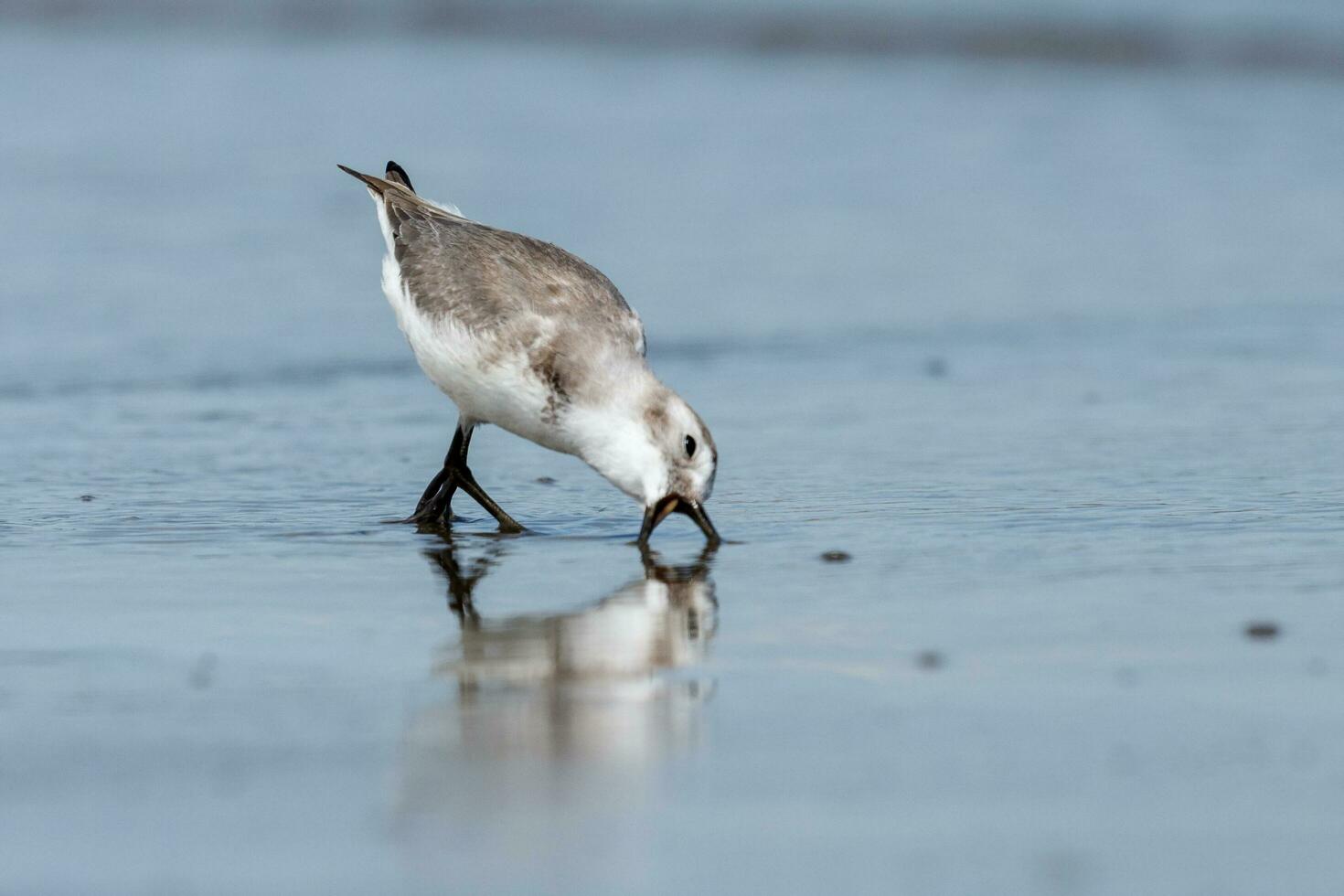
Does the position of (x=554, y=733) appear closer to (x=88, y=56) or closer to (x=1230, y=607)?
(x=1230, y=607)

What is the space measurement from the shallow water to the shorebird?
283 millimetres

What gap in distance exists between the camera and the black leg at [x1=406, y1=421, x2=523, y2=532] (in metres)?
7.10

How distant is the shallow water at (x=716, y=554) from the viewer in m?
3.92

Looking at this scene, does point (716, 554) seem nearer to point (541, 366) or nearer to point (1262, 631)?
point (541, 366)

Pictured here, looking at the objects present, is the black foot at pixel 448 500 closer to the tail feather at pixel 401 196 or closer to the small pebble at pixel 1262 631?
the tail feather at pixel 401 196

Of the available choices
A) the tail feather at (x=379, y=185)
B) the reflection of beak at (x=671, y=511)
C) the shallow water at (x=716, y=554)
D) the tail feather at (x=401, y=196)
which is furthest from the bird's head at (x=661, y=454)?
the tail feather at (x=379, y=185)

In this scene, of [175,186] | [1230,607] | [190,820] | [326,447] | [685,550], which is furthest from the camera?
[175,186]

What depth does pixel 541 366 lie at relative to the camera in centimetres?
657

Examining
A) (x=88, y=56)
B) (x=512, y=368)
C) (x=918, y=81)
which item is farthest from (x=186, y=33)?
(x=512, y=368)

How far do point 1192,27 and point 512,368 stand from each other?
21126 millimetres

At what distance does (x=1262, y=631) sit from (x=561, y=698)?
1722 mm

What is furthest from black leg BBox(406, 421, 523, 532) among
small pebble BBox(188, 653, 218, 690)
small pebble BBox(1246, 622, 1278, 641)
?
small pebble BBox(1246, 622, 1278, 641)

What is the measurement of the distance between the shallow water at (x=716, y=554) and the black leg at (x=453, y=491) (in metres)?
0.18

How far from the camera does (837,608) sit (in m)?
5.61
